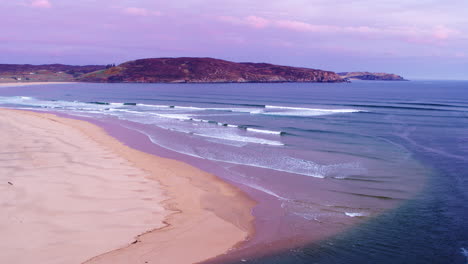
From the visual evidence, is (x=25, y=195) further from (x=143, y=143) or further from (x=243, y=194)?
(x=143, y=143)

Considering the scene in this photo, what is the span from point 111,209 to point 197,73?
119 m

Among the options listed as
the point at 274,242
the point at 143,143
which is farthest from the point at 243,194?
the point at 143,143

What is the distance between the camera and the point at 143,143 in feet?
63.6

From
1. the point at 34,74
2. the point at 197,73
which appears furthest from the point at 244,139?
the point at 34,74

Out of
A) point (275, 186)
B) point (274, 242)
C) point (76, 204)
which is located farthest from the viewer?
point (275, 186)

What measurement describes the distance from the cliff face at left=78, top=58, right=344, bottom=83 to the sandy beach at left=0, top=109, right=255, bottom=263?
354 feet

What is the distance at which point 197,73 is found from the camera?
125938mm

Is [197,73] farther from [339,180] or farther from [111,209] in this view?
[111,209]

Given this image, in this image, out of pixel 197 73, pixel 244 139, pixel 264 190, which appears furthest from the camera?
pixel 197 73

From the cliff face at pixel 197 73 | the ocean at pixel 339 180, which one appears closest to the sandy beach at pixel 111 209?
the ocean at pixel 339 180

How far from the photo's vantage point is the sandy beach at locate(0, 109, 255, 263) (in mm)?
6906

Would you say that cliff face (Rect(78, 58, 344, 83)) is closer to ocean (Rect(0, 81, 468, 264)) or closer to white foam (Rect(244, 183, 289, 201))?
ocean (Rect(0, 81, 468, 264))

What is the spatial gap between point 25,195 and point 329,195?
25.9 feet

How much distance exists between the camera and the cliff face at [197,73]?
4833 inches
